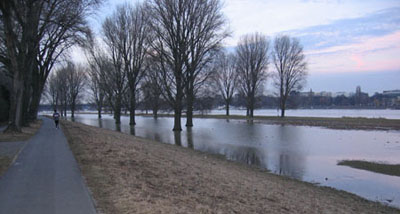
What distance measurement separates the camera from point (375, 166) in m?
13.8

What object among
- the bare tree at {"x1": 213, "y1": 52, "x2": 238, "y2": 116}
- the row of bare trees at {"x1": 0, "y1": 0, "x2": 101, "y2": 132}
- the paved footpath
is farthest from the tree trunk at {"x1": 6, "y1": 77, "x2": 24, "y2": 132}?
the bare tree at {"x1": 213, "y1": 52, "x2": 238, "y2": 116}

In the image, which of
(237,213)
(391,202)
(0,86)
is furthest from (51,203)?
(0,86)

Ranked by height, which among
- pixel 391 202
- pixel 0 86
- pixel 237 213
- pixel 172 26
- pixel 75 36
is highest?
pixel 172 26

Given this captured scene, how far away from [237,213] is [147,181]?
8.76 feet

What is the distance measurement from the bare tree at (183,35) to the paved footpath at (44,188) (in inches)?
904

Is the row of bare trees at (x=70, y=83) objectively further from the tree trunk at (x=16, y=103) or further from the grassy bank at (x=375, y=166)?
the grassy bank at (x=375, y=166)

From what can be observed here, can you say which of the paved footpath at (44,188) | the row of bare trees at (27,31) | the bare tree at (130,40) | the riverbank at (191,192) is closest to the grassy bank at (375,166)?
the riverbank at (191,192)

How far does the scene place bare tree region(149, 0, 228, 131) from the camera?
103 ft

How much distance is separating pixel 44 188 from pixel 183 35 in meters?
26.6

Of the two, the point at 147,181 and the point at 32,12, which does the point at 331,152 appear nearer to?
the point at 147,181

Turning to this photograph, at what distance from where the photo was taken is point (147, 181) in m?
7.92

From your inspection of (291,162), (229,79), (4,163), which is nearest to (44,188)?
(4,163)

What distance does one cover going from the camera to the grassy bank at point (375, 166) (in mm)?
12988

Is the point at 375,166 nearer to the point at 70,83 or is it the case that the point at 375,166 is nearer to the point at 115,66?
the point at 115,66
